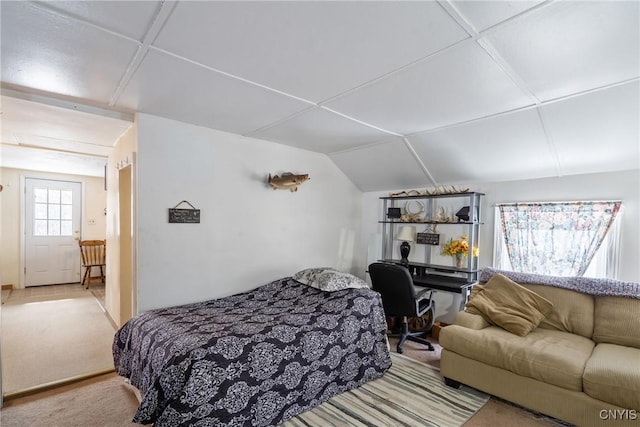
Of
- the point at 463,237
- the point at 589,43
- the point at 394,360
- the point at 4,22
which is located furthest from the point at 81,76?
the point at 463,237

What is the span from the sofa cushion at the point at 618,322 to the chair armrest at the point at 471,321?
2.71 feet

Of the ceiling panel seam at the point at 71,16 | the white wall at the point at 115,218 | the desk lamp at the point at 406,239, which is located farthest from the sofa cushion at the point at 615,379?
the white wall at the point at 115,218

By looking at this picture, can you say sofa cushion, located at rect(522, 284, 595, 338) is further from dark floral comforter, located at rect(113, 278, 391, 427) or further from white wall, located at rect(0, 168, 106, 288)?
white wall, located at rect(0, 168, 106, 288)

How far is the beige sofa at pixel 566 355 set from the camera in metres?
1.91

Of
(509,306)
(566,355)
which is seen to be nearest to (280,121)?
(509,306)

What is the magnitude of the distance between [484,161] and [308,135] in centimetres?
193

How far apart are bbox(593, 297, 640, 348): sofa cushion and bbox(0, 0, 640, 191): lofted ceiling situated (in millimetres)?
1205

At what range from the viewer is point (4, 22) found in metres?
1.44

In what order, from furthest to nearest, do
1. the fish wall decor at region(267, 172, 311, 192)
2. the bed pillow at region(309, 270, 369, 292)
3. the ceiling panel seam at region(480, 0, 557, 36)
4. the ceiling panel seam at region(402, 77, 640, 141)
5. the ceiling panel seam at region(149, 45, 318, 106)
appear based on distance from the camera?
1. the fish wall decor at region(267, 172, 311, 192)
2. the bed pillow at region(309, 270, 369, 292)
3. the ceiling panel seam at region(402, 77, 640, 141)
4. the ceiling panel seam at region(149, 45, 318, 106)
5. the ceiling panel seam at region(480, 0, 557, 36)

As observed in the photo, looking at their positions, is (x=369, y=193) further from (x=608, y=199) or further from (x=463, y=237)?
(x=608, y=199)

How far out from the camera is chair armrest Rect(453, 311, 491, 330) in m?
2.72

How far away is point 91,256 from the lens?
5980mm

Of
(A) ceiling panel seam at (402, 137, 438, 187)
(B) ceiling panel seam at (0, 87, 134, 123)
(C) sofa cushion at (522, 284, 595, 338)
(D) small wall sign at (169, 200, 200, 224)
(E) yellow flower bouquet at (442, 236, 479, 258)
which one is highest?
(B) ceiling panel seam at (0, 87, 134, 123)

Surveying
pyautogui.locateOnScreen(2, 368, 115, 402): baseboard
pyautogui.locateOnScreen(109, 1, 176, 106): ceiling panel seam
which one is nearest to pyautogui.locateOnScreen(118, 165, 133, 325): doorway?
pyautogui.locateOnScreen(2, 368, 115, 402): baseboard
